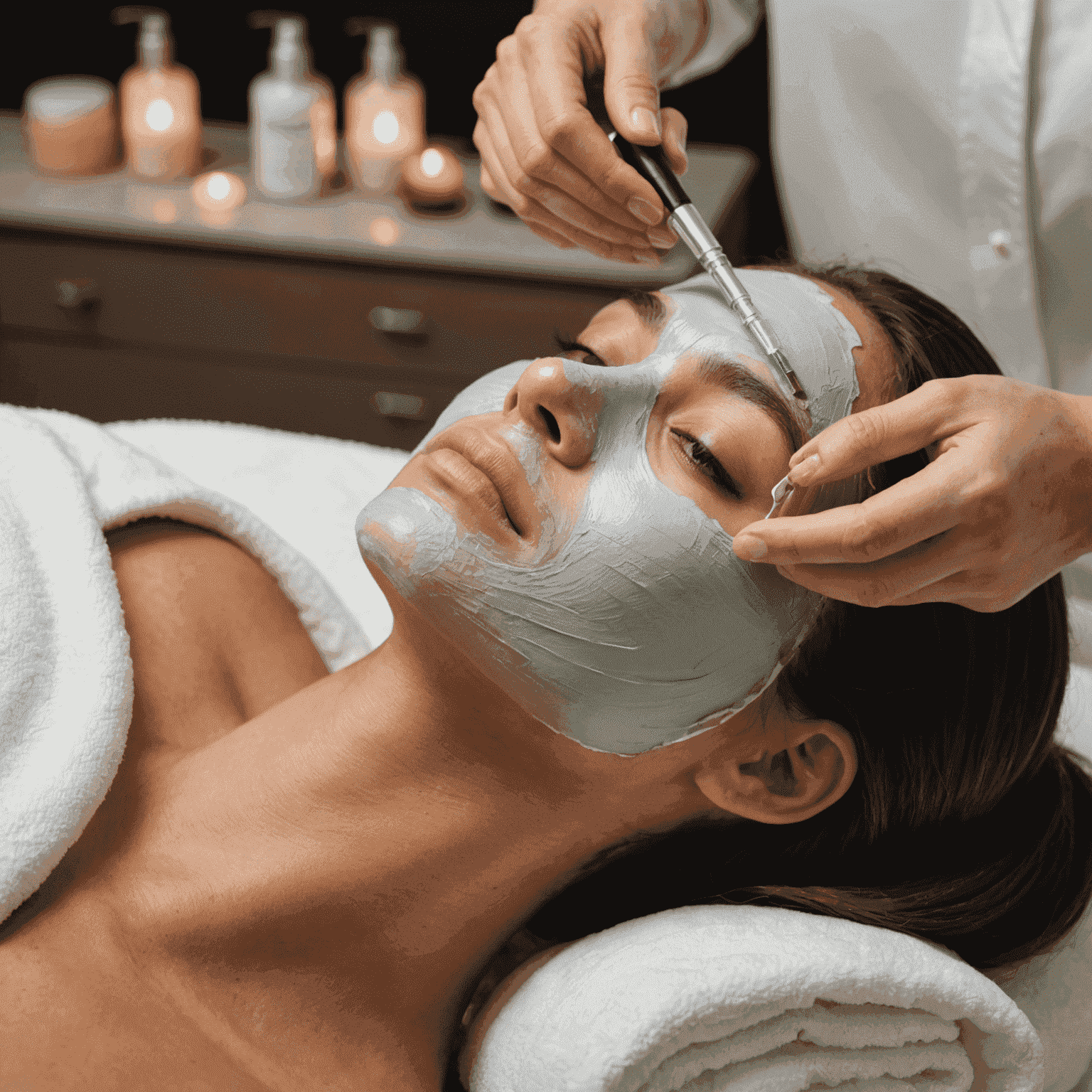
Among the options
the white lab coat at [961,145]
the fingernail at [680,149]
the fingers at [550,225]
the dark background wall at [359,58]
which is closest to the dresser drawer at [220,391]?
the dark background wall at [359,58]

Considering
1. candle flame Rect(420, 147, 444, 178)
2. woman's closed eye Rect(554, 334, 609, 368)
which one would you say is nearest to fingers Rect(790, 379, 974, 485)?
woman's closed eye Rect(554, 334, 609, 368)

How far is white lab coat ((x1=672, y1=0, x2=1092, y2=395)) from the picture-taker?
128 centimetres

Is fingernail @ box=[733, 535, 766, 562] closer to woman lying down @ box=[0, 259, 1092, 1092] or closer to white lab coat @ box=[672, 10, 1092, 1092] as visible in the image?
woman lying down @ box=[0, 259, 1092, 1092]

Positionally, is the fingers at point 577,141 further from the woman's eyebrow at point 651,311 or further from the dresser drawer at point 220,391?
→ the dresser drawer at point 220,391

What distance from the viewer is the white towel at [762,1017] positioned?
2.63 ft

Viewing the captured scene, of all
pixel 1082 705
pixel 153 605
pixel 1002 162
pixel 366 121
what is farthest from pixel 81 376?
pixel 1082 705

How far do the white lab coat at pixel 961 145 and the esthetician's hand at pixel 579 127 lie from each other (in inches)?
9.5

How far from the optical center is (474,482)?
0.79 m

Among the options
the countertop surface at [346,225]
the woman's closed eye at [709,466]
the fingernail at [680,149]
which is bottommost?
the countertop surface at [346,225]

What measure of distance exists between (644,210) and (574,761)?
43 centimetres

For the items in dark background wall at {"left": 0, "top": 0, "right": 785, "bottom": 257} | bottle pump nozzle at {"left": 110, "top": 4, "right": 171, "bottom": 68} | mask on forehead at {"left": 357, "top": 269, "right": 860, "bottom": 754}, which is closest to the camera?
mask on forehead at {"left": 357, "top": 269, "right": 860, "bottom": 754}

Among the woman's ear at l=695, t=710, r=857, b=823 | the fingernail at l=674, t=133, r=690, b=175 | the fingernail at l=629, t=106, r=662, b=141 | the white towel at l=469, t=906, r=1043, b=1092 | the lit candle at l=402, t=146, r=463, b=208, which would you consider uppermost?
the fingernail at l=629, t=106, r=662, b=141

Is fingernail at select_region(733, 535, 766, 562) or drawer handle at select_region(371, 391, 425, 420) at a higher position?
fingernail at select_region(733, 535, 766, 562)

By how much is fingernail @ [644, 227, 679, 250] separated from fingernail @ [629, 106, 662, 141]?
0.23ft
